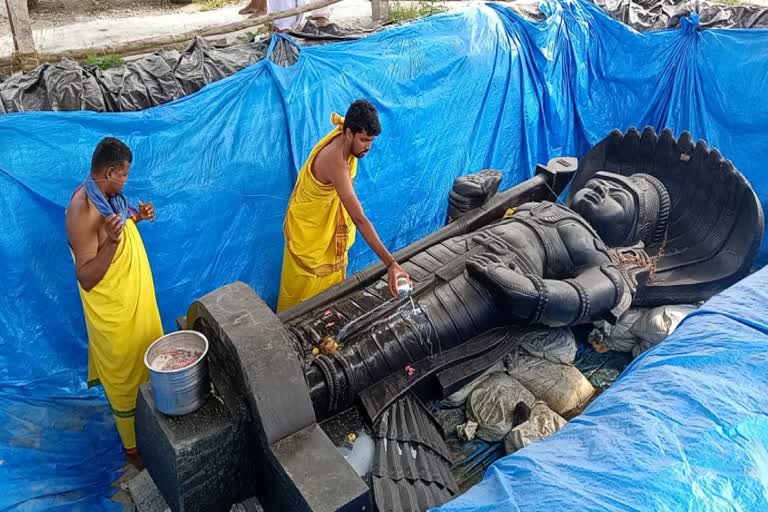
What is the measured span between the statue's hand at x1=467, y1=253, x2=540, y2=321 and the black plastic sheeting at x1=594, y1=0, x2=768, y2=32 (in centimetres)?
483

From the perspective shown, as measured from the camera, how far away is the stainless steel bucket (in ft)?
9.13

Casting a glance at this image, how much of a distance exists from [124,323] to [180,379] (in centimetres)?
91

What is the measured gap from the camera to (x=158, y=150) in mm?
4438

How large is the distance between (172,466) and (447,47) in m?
4.79

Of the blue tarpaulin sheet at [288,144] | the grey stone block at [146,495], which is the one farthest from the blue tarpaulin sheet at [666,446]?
the blue tarpaulin sheet at [288,144]

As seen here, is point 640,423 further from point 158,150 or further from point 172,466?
point 158,150

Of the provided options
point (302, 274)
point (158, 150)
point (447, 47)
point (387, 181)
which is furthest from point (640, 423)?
point (447, 47)

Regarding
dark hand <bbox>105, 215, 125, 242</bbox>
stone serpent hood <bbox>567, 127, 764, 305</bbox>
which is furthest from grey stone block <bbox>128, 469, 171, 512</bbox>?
stone serpent hood <bbox>567, 127, 764, 305</bbox>

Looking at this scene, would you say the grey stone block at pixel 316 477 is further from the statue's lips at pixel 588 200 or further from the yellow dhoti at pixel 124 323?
the statue's lips at pixel 588 200

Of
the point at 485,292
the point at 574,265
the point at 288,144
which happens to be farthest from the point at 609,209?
the point at 288,144

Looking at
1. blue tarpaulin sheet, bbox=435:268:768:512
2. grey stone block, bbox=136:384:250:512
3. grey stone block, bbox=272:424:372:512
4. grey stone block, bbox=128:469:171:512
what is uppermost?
blue tarpaulin sheet, bbox=435:268:768:512

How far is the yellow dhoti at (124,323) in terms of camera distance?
3393 mm

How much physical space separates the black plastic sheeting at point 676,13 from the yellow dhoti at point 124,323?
6.55 m

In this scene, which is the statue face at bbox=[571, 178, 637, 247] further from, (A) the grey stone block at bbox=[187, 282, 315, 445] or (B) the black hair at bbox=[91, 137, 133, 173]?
(B) the black hair at bbox=[91, 137, 133, 173]
